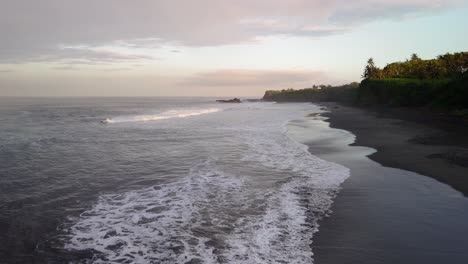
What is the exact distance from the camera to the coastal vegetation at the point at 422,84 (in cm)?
4669

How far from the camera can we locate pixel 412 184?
543 inches

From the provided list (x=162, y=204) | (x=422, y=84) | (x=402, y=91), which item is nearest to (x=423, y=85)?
(x=422, y=84)

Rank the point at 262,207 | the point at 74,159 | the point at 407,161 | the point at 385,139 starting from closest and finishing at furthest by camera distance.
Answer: the point at 262,207 < the point at 407,161 < the point at 74,159 < the point at 385,139

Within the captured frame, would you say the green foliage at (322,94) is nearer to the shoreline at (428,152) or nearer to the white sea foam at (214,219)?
the shoreline at (428,152)

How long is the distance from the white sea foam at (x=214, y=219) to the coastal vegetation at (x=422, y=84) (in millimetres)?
35966

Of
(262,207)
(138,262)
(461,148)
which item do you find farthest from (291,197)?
(461,148)

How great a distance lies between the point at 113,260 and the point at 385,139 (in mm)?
22701

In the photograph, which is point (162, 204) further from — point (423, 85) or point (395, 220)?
point (423, 85)

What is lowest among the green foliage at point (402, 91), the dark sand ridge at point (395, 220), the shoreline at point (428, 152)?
the dark sand ridge at point (395, 220)

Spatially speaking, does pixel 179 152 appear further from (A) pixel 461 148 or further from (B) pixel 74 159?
(A) pixel 461 148

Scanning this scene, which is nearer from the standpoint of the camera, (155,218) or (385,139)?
(155,218)

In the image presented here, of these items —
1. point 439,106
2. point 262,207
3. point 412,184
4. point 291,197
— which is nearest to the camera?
point 262,207

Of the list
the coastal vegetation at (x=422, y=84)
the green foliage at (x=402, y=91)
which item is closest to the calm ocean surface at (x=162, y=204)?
the coastal vegetation at (x=422, y=84)

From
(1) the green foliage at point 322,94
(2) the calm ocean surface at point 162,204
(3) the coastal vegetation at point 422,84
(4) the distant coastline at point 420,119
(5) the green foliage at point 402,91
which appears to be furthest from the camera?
(1) the green foliage at point 322,94
